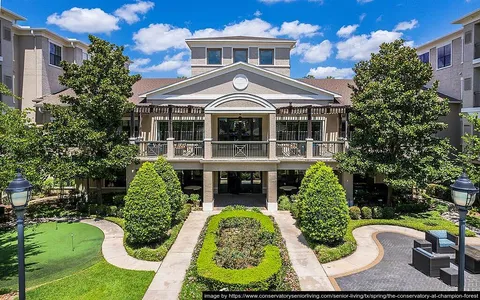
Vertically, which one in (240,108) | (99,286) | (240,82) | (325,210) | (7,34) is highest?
(7,34)

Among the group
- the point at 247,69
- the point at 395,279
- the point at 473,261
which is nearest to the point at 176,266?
the point at 395,279

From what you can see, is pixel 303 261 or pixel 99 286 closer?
pixel 99 286

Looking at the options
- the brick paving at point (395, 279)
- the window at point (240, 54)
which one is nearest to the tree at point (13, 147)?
the brick paving at point (395, 279)

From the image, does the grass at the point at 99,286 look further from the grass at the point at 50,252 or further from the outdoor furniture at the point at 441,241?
the outdoor furniture at the point at 441,241

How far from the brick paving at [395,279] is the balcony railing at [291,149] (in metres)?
9.06

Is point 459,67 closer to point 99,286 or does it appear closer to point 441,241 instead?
point 441,241

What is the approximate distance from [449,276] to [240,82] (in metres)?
16.5

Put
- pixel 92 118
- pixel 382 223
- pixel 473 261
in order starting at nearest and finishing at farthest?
1. pixel 473 261
2. pixel 382 223
3. pixel 92 118

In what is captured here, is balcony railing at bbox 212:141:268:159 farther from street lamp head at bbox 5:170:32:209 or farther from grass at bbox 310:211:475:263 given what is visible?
street lamp head at bbox 5:170:32:209

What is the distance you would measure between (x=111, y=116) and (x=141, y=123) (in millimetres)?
4359

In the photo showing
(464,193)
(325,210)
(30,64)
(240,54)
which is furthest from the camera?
(30,64)

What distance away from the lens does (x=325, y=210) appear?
12336 mm

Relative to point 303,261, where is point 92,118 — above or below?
above

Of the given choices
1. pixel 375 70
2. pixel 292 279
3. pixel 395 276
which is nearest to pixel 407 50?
pixel 375 70
